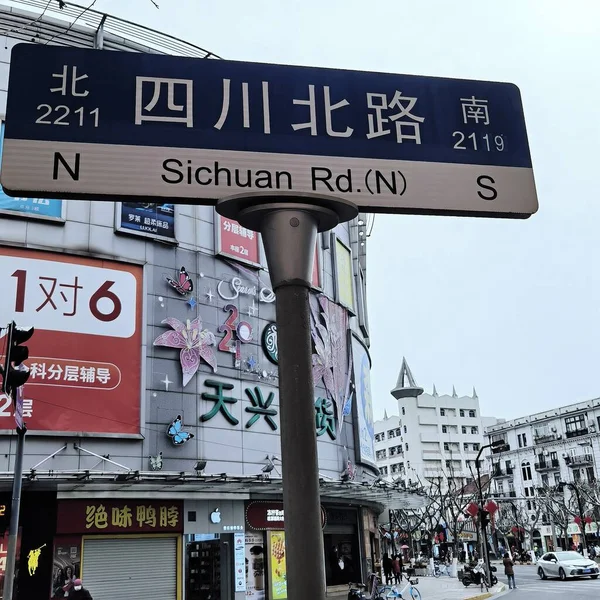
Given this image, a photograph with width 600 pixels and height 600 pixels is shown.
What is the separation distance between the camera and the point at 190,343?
2305 cm

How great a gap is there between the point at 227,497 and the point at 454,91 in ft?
65.9

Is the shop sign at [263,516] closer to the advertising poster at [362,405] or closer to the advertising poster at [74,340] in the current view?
the advertising poster at [74,340]

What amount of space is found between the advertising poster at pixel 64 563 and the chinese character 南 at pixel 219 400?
17.6 ft

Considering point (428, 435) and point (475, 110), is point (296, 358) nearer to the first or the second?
point (475, 110)

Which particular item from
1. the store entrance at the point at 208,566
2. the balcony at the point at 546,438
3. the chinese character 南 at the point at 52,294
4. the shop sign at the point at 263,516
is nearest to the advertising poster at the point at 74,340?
the chinese character 南 at the point at 52,294

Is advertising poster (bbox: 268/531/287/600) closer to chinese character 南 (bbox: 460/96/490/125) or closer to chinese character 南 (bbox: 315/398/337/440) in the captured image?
chinese character 南 (bbox: 315/398/337/440)

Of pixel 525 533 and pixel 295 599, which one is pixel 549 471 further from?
pixel 295 599

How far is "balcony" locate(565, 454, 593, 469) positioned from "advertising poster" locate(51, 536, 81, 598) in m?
60.5

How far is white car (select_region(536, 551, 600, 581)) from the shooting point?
31.4m

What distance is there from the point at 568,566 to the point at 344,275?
54.4ft

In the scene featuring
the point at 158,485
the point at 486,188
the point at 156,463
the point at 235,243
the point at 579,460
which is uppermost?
the point at 235,243

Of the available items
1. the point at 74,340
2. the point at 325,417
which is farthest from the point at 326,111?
the point at 325,417

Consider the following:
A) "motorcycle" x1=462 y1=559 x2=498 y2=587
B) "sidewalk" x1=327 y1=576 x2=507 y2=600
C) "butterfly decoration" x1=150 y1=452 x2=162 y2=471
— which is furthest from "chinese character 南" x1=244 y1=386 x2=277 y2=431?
"motorcycle" x1=462 y1=559 x2=498 y2=587

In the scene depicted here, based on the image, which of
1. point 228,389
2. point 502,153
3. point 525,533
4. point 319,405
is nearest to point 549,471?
point 525,533
